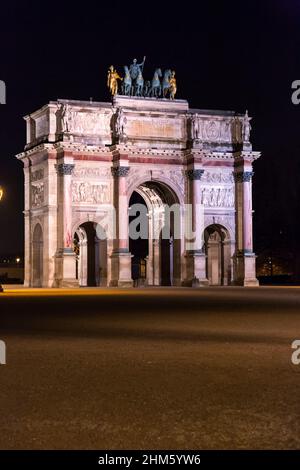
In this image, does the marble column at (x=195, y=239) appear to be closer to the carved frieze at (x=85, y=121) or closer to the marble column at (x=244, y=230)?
the marble column at (x=244, y=230)

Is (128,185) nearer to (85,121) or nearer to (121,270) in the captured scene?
(85,121)

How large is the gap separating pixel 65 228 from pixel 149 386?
5080cm

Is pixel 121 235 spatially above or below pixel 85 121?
below

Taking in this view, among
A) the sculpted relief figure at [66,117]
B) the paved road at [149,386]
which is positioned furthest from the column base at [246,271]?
the paved road at [149,386]

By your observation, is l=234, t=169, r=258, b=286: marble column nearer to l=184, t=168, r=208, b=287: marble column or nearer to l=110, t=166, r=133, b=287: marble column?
l=184, t=168, r=208, b=287: marble column

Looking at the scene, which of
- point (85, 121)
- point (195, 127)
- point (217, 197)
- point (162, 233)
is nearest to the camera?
point (85, 121)

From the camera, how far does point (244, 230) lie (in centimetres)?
6694

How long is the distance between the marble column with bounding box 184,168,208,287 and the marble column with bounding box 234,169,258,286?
303cm

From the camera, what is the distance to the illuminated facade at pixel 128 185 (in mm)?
62750

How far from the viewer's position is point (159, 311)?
27891 mm

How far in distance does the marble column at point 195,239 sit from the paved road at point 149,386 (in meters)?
42.4

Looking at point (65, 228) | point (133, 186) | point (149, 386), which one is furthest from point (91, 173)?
point (149, 386)

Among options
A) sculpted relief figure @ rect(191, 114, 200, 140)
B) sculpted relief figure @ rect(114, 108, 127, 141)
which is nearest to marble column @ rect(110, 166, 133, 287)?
sculpted relief figure @ rect(114, 108, 127, 141)

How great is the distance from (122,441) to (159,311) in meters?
19.6
